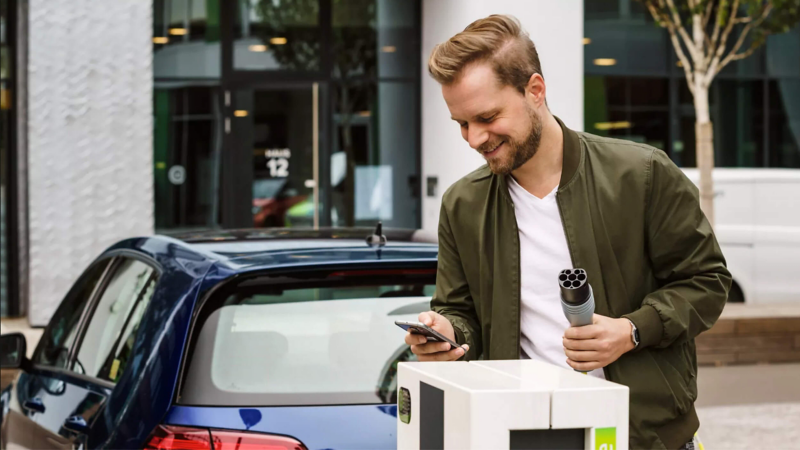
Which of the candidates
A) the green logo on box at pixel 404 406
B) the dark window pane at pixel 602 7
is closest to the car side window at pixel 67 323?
the green logo on box at pixel 404 406

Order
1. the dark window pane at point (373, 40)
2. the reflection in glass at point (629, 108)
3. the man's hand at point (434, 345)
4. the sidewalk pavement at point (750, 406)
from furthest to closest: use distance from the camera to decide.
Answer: the reflection in glass at point (629, 108) → the dark window pane at point (373, 40) → the sidewalk pavement at point (750, 406) → the man's hand at point (434, 345)

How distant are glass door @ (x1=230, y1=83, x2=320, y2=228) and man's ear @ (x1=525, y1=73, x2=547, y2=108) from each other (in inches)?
470

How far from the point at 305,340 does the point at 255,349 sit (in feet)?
0.55

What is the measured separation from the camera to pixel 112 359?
4.00 metres

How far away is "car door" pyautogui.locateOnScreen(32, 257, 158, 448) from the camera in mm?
3828

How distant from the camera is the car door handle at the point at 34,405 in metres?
4.39

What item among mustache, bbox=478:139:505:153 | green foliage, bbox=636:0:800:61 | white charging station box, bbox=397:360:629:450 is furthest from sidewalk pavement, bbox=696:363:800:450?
white charging station box, bbox=397:360:629:450

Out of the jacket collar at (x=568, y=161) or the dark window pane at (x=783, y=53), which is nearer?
the jacket collar at (x=568, y=161)

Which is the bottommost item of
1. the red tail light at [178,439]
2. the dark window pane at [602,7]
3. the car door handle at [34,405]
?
the car door handle at [34,405]

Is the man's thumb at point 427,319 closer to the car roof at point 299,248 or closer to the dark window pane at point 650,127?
the car roof at point 299,248

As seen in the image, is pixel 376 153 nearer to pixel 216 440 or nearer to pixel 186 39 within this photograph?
pixel 186 39

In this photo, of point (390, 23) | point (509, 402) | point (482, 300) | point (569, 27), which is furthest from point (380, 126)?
point (509, 402)

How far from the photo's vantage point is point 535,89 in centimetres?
265

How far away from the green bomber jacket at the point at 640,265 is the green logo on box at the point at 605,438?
1.93ft
